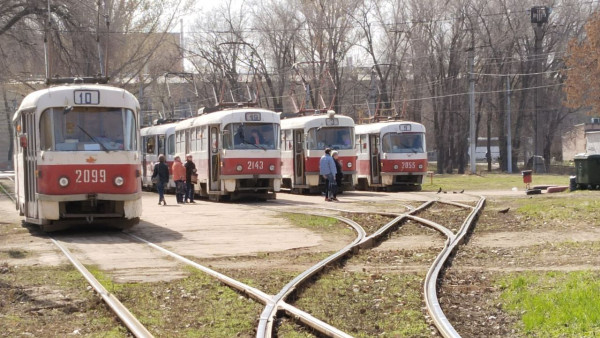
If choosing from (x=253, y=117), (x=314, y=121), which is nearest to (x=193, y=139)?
(x=314, y=121)

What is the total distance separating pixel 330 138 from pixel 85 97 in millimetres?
17123

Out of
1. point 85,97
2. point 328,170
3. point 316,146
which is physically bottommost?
point 328,170

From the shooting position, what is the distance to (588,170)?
102 feet

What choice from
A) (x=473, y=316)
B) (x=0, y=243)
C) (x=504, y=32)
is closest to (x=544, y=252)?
(x=473, y=316)

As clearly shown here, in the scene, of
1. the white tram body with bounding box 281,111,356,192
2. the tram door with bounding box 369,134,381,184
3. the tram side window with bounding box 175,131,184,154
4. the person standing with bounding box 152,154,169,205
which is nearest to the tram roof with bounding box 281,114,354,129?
the white tram body with bounding box 281,111,356,192

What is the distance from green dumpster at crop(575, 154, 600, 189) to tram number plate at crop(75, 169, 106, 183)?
18300 mm

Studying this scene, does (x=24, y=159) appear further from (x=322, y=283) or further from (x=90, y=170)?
(x=322, y=283)

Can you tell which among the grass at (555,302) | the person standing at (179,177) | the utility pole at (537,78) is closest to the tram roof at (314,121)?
the person standing at (179,177)

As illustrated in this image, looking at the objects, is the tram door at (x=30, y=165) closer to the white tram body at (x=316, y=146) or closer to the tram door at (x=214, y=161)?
the tram door at (x=214, y=161)

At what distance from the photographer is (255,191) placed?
3016 centimetres

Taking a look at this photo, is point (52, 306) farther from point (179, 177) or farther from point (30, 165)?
point (179, 177)

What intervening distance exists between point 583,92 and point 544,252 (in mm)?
42279

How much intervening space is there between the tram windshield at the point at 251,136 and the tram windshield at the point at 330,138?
171 inches

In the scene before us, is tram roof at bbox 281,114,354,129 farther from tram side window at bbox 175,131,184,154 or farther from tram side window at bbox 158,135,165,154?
tram side window at bbox 158,135,165,154
